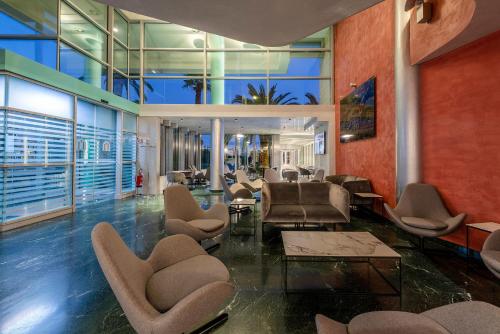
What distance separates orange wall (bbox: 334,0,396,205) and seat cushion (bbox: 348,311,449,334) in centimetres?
404

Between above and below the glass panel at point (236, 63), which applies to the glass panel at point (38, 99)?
below

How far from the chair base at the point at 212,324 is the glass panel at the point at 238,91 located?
7.99 m

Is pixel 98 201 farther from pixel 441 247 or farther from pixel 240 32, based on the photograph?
pixel 441 247

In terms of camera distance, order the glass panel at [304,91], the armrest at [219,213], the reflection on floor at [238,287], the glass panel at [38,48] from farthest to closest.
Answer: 1. the glass panel at [304,91]
2. the glass panel at [38,48]
3. the armrest at [219,213]
4. the reflection on floor at [238,287]

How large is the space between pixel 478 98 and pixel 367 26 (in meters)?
3.84

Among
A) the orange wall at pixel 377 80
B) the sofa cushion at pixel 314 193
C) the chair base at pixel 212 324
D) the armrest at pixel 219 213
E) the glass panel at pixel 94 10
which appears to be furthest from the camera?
the glass panel at pixel 94 10

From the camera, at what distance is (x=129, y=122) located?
27.4ft

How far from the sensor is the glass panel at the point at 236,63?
938 cm

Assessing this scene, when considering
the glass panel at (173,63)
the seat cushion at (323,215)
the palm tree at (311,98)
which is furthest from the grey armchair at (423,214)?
the glass panel at (173,63)

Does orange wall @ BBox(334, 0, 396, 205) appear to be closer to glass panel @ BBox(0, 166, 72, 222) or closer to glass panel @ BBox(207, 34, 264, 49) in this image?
glass panel @ BBox(207, 34, 264, 49)

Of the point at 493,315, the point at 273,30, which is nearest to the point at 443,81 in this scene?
the point at 273,30

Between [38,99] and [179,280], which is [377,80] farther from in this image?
[38,99]

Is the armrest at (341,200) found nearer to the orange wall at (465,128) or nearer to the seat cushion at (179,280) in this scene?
the orange wall at (465,128)

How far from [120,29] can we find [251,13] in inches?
289
